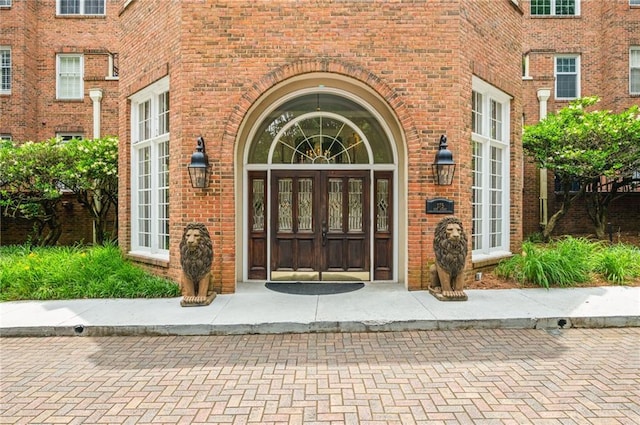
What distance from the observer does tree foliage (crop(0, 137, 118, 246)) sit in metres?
9.91

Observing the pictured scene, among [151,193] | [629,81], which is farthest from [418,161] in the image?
[629,81]

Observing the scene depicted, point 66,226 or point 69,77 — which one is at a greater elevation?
point 69,77

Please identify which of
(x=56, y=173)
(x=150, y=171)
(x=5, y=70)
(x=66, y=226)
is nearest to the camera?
(x=150, y=171)

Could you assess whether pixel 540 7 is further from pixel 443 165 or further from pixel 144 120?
pixel 144 120

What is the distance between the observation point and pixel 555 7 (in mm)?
15289

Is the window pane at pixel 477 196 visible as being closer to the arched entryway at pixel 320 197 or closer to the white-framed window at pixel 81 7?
the arched entryway at pixel 320 197

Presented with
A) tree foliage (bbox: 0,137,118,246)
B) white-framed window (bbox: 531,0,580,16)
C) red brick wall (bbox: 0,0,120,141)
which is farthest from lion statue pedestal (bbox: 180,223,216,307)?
white-framed window (bbox: 531,0,580,16)

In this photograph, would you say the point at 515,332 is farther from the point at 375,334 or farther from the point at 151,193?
the point at 151,193

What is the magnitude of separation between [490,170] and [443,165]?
2.59 m

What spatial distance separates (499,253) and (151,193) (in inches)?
317

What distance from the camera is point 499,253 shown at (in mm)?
8430

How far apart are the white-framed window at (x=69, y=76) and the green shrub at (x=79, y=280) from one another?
964cm

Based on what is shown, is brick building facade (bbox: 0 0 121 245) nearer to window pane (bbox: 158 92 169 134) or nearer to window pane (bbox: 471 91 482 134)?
window pane (bbox: 158 92 169 134)

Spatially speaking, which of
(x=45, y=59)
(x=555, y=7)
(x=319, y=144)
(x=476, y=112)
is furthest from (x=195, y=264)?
(x=555, y=7)
